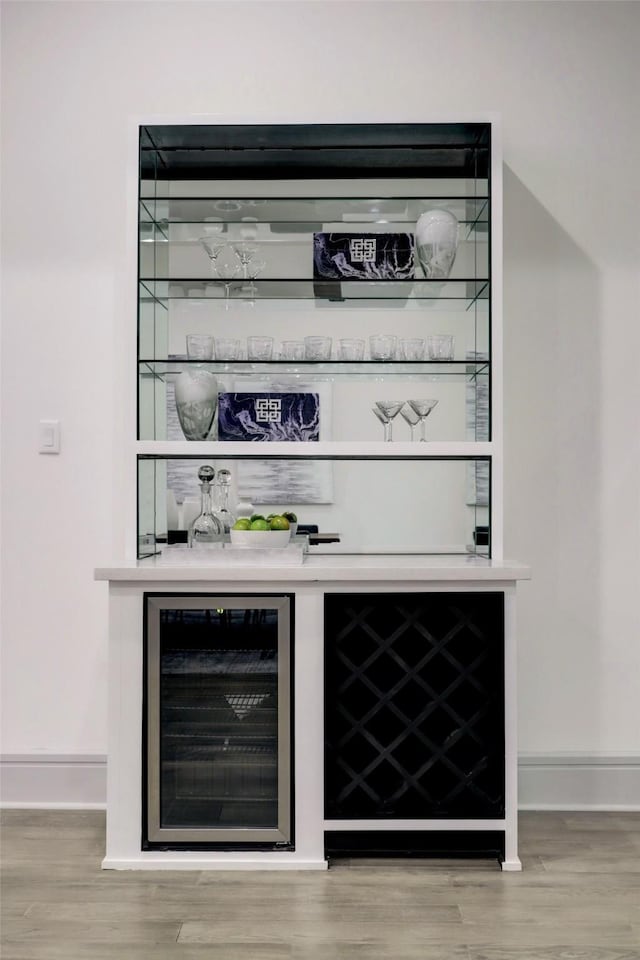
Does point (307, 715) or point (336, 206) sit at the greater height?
point (336, 206)

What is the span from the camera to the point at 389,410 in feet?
9.24

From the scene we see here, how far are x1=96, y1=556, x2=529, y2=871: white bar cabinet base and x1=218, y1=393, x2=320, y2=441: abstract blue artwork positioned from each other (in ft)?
1.68

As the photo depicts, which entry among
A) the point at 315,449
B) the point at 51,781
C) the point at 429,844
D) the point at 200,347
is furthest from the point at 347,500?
the point at 51,781

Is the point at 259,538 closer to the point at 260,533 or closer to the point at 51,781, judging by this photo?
the point at 260,533

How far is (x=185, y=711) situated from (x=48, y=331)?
144 centimetres

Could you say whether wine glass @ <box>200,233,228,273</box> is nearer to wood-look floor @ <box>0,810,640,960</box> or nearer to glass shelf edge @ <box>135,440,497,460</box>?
glass shelf edge @ <box>135,440,497,460</box>

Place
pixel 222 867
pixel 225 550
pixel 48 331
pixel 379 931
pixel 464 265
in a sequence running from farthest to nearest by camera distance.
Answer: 1. pixel 48 331
2. pixel 464 265
3. pixel 225 550
4. pixel 222 867
5. pixel 379 931

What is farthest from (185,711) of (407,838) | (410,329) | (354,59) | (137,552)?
(354,59)

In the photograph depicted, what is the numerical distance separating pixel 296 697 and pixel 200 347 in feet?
3.78

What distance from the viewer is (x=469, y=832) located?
2.49 m

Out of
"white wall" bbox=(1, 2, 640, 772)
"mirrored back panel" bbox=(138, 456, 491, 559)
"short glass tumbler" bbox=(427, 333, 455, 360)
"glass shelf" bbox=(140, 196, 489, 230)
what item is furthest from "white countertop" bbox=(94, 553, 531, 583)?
"glass shelf" bbox=(140, 196, 489, 230)

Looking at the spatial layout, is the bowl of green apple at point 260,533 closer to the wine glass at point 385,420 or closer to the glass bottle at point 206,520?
the glass bottle at point 206,520

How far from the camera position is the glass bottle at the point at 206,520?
109 inches

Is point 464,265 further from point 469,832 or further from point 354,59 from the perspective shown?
point 469,832
